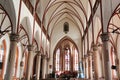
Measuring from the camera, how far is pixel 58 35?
3331cm

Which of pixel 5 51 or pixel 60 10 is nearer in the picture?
pixel 5 51

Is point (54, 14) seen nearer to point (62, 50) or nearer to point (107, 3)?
point (62, 50)

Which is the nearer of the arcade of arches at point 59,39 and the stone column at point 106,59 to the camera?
the stone column at point 106,59

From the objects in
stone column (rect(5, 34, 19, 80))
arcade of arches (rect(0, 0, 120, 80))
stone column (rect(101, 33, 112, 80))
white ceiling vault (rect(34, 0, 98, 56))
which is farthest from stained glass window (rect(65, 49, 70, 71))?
stone column (rect(5, 34, 19, 80))

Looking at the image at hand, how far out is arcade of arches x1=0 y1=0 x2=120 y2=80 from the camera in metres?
14.0

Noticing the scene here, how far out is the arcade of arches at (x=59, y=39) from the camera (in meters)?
14.0

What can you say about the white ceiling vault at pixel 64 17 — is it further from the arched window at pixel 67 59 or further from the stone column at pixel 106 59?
the stone column at pixel 106 59

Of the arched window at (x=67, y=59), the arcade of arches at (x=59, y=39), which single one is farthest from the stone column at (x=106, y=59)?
the arched window at (x=67, y=59)

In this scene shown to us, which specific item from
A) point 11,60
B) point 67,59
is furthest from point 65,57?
point 11,60

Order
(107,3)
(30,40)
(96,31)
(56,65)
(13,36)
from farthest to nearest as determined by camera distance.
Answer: (56,65)
(96,31)
(30,40)
(107,3)
(13,36)

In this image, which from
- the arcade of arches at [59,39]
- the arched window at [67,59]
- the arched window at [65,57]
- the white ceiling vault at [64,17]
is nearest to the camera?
the arcade of arches at [59,39]

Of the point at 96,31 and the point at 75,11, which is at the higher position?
the point at 75,11

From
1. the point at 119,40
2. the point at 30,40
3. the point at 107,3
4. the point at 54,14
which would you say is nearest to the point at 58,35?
the point at 54,14

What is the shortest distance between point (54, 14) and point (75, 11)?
368cm
